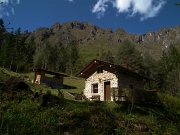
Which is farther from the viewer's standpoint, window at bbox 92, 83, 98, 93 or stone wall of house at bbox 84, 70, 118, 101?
window at bbox 92, 83, 98, 93

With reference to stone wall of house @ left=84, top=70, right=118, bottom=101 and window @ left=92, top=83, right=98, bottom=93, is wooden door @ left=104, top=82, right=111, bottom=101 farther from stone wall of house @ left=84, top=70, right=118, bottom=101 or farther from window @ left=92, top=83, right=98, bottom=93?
window @ left=92, top=83, right=98, bottom=93

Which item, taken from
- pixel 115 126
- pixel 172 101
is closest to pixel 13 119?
pixel 115 126

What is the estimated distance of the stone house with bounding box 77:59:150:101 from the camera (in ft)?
61.2

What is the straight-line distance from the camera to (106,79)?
19734 mm

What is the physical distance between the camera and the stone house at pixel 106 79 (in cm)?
1866

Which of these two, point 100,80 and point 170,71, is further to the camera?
point 170,71

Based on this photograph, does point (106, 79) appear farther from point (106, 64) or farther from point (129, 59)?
point (129, 59)

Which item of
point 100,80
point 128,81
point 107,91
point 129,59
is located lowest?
point 107,91

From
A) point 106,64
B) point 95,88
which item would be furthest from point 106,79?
point 95,88

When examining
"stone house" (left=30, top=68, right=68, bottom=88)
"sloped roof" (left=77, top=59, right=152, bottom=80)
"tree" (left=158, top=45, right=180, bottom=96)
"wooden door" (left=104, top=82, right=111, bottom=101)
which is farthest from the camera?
"tree" (left=158, top=45, right=180, bottom=96)

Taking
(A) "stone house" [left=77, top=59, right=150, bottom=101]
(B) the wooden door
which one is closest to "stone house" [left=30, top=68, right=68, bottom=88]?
(A) "stone house" [left=77, top=59, right=150, bottom=101]

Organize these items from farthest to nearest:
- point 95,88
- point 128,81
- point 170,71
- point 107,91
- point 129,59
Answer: point 129,59 → point 170,71 → point 95,88 → point 128,81 → point 107,91

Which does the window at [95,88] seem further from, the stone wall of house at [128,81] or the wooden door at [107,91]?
the stone wall of house at [128,81]

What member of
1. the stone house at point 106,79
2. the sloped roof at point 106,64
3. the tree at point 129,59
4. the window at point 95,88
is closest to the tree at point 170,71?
the tree at point 129,59
